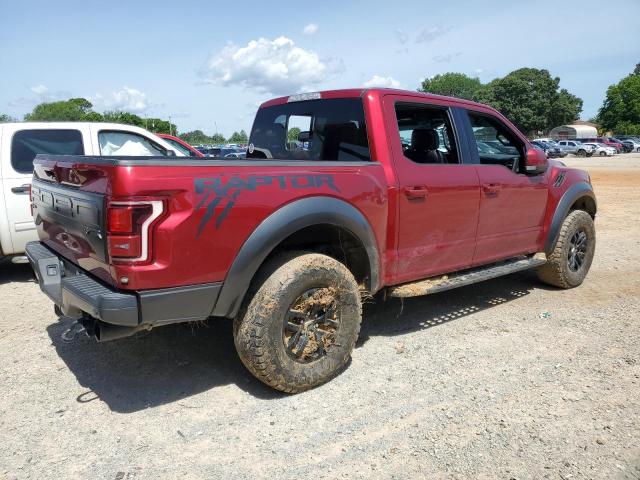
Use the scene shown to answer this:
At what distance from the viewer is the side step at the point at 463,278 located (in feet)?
12.6

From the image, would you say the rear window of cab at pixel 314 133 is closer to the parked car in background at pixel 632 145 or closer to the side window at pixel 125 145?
the side window at pixel 125 145

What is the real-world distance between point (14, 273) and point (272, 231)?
16.2 feet

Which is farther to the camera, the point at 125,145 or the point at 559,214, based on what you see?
the point at 125,145

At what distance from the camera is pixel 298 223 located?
3049 millimetres

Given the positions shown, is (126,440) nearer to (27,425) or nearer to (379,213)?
(27,425)

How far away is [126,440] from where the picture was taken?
8.98ft

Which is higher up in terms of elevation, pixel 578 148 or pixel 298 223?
pixel 298 223

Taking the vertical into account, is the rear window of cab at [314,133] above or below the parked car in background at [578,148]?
above

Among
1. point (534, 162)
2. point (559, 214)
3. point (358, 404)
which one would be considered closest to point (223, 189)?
point (358, 404)

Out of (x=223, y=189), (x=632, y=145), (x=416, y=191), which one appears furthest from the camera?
(x=632, y=145)

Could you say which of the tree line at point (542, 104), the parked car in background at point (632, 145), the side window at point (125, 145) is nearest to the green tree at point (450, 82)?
the tree line at point (542, 104)

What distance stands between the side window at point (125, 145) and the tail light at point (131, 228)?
3.89m

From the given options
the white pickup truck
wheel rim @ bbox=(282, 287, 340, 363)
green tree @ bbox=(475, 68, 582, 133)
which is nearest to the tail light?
wheel rim @ bbox=(282, 287, 340, 363)

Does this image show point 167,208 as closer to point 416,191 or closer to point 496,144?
point 416,191
